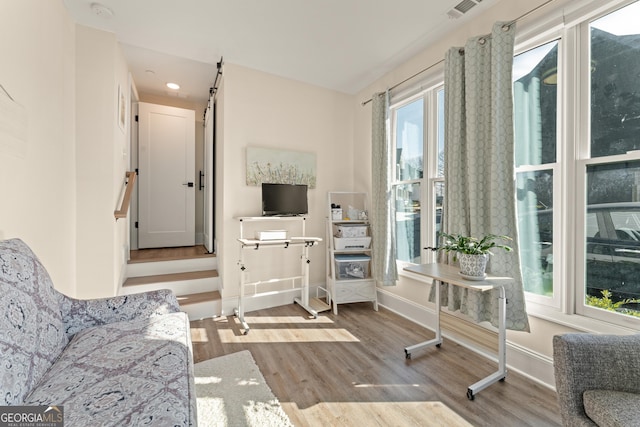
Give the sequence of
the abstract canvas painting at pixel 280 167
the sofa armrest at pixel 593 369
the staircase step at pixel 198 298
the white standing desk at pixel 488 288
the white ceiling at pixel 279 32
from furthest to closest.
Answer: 1. the abstract canvas painting at pixel 280 167
2. the staircase step at pixel 198 298
3. the white ceiling at pixel 279 32
4. the white standing desk at pixel 488 288
5. the sofa armrest at pixel 593 369

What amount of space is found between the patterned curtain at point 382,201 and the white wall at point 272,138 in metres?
0.61

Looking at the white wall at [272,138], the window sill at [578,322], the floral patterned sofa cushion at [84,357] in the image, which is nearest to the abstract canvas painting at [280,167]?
the white wall at [272,138]

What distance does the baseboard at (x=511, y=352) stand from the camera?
1.83 m

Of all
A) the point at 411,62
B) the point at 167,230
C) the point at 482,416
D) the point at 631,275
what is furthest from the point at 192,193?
the point at 631,275

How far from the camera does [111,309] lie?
1552 millimetres

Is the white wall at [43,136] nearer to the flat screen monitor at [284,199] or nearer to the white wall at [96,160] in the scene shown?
the white wall at [96,160]

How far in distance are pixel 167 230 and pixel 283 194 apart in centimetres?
231

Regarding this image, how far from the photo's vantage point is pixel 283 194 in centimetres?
314

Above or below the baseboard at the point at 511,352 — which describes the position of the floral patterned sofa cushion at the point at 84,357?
above

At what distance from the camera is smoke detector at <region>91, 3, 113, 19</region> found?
7.19ft

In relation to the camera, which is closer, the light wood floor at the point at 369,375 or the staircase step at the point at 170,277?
the light wood floor at the point at 369,375

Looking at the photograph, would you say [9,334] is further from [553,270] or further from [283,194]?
[553,270]

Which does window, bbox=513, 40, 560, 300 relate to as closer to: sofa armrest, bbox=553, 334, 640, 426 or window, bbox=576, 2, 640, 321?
window, bbox=576, 2, 640, 321

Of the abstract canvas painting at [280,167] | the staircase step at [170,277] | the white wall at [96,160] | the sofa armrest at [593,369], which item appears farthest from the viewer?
the abstract canvas painting at [280,167]
